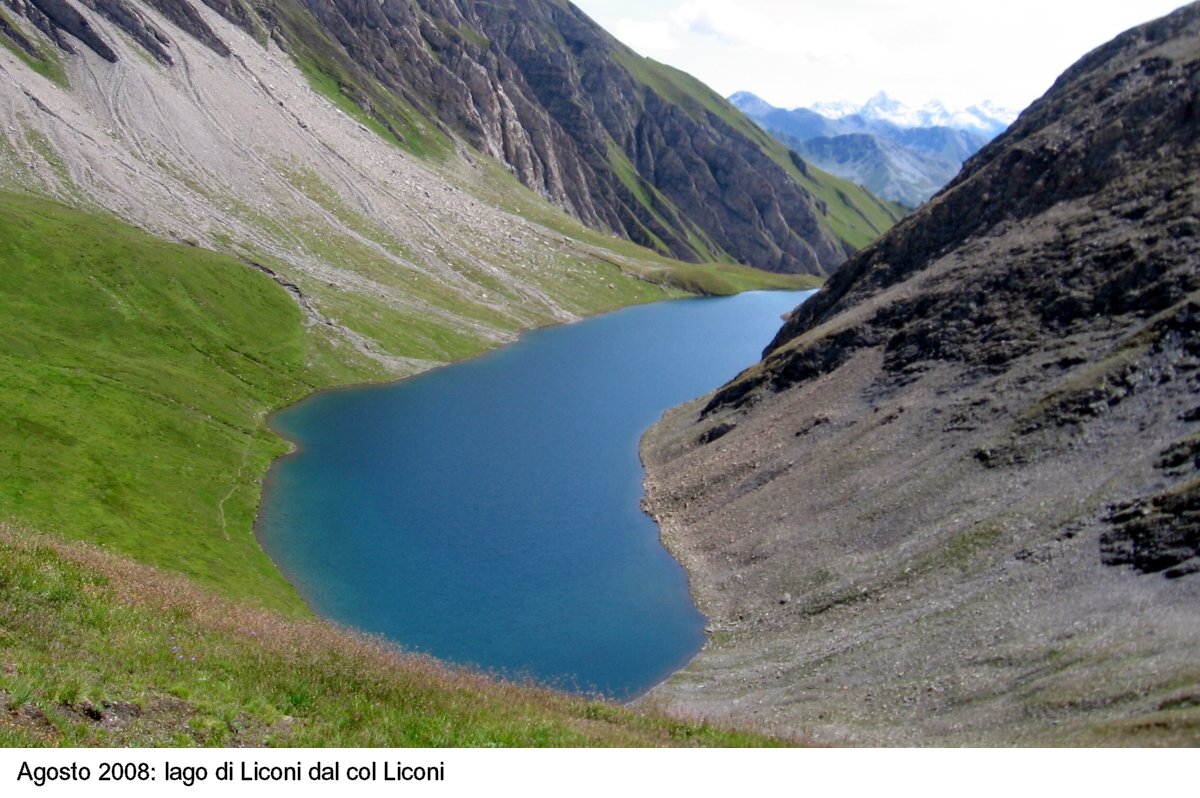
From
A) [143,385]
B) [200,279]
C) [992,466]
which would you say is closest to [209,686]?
[992,466]

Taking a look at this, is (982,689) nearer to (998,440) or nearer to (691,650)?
(691,650)

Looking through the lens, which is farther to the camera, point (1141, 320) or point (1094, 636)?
point (1141, 320)

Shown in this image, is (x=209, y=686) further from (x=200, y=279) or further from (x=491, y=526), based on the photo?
(x=200, y=279)

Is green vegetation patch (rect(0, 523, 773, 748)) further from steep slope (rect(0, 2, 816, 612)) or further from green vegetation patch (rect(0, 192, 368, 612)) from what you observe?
steep slope (rect(0, 2, 816, 612))

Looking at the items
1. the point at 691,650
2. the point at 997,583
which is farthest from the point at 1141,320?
the point at 691,650

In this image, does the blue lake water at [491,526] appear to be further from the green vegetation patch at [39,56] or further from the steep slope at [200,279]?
the green vegetation patch at [39,56]
